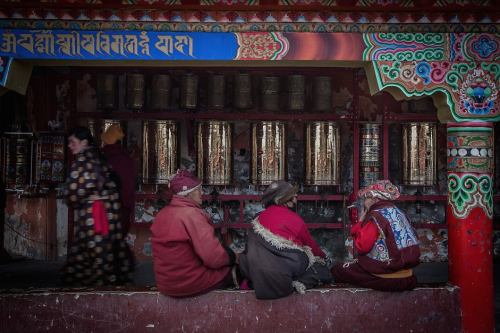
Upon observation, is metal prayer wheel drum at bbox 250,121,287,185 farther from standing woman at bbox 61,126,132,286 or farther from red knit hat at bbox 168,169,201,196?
red knit hat at bbox 168,169,201,196

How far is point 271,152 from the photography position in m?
5.47

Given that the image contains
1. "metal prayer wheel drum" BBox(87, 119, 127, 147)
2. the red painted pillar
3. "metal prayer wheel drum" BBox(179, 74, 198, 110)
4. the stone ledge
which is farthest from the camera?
"metal prayer wheel drum" BBox(87, 119, 127, 147)

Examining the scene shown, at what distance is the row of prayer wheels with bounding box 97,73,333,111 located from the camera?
5426 mm

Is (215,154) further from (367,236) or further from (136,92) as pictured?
(367,236)

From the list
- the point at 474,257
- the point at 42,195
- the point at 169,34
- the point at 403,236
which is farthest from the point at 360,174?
the point at 42,195

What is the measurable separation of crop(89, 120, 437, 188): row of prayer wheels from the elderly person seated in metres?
2.11

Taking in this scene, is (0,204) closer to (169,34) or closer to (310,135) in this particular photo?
(169,34)

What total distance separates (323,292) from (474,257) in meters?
1.25

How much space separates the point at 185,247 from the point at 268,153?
2.50 meters

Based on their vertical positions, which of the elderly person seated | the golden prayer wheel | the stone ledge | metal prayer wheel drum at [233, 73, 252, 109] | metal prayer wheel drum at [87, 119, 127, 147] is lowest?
the stone ledge

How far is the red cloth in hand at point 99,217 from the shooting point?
3537 millimetres

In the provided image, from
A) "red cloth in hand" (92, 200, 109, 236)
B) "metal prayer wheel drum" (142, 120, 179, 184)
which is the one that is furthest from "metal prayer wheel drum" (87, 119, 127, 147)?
"red cloth in hand" (92, 200, 109, 236)

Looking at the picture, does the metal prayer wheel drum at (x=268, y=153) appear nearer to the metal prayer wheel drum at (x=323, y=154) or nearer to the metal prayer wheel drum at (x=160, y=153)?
the metal prayer wheel drum at (x=323, y=154)

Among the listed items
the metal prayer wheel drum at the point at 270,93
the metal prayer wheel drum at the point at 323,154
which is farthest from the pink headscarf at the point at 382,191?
the metal prayer wheel drum at the point at 270,93
